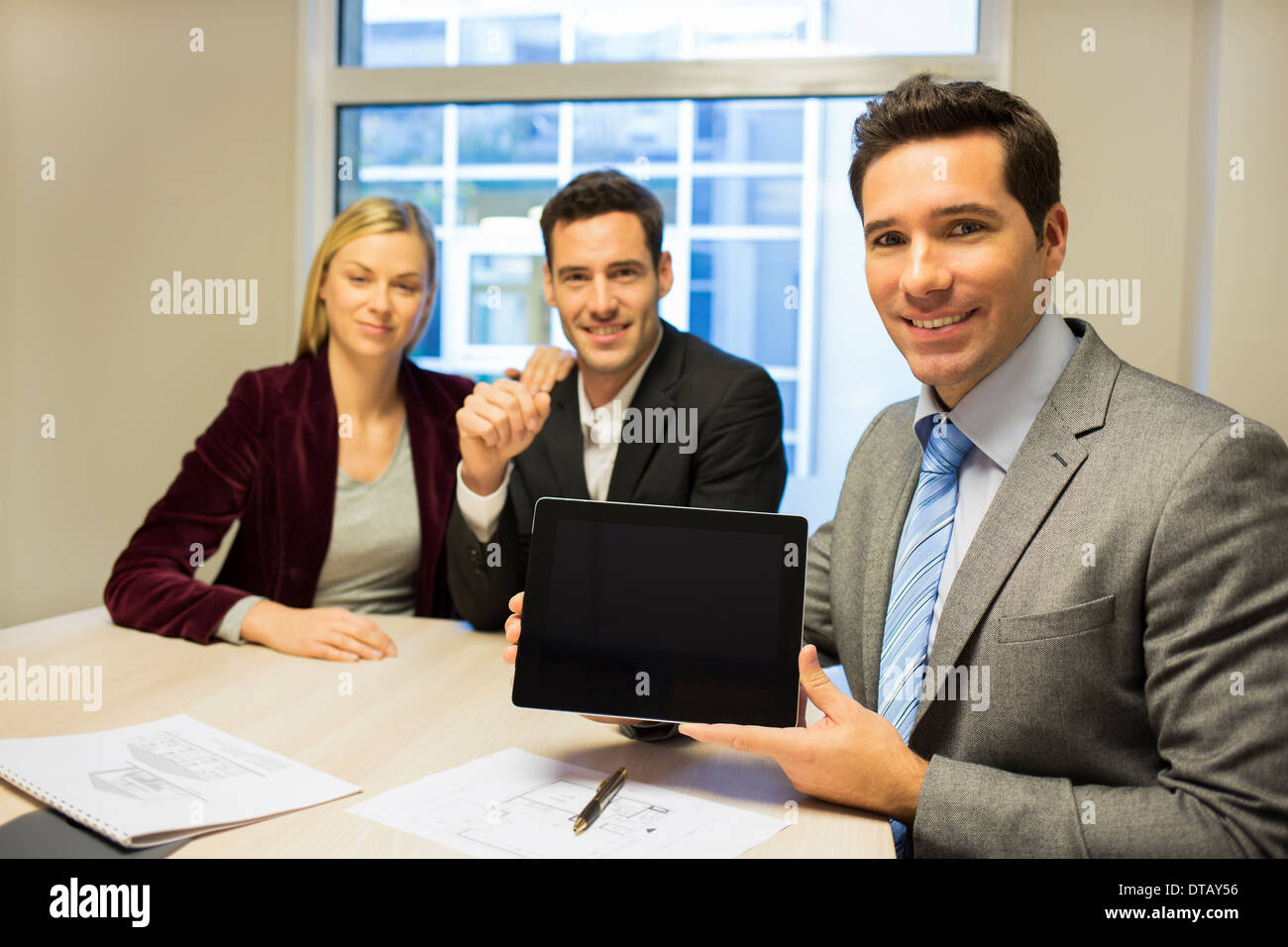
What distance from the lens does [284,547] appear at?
7.09 feet

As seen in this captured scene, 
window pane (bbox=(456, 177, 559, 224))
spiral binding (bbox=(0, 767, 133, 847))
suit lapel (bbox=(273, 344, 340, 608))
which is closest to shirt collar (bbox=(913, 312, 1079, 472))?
spiral binding (bbox=(0, 767, 133, 847))

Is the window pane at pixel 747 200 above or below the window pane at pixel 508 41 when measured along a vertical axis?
below

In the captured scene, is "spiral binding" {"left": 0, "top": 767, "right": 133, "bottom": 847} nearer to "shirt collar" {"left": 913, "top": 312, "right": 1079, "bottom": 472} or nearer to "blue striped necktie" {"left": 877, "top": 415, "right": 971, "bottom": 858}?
"blue striped necktie" {"left": 877, "top": 415, "right": 971, "bottom": 858}

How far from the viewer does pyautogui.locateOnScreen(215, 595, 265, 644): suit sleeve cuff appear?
5.62ft

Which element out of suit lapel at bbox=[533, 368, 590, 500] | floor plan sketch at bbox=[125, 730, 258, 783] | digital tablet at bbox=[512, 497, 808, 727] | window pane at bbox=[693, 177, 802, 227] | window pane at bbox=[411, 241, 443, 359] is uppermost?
window pane at bbox=[693, 177, 802, 227]

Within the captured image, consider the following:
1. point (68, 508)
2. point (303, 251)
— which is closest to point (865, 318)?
point (303, 251)

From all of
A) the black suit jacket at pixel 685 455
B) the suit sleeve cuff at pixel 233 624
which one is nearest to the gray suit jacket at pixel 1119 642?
the black suit jacket at pixel 685 455

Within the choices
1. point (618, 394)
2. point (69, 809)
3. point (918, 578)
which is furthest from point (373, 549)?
point (918, 578)

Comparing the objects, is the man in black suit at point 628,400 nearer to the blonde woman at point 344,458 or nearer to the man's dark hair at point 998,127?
the blonde woman at point 344,458

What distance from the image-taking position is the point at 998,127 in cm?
124

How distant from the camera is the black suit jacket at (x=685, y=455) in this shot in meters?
2.07

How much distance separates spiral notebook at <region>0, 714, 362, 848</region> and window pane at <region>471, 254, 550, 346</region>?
2105mm

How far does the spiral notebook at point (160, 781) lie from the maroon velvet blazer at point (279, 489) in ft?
2.92

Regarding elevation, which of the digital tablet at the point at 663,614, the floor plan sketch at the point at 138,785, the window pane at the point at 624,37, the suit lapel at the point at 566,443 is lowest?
the floor plan sketch at the point at 138,785
